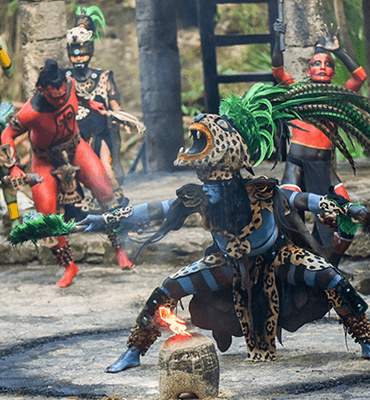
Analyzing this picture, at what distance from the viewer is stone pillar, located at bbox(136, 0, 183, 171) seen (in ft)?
30.1

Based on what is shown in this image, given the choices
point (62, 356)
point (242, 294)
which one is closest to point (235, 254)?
point (242, 294)

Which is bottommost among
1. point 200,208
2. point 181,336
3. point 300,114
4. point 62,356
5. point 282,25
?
point 62,356

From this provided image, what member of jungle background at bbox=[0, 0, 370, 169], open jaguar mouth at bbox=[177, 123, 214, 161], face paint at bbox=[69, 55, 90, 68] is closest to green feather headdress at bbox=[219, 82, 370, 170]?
open jaguar mouth at bbox=[177, 123, 214, 161]

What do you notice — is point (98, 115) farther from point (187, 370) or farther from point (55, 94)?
point (187, 370)

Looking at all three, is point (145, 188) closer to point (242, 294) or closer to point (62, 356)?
point (62, 356)

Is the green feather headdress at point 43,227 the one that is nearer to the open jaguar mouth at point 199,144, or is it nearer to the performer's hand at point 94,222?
the performer's hand at point 94,222

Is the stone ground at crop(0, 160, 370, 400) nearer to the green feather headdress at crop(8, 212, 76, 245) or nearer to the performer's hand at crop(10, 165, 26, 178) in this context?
the green feather headdress at crop(8, 212, 76, 245)

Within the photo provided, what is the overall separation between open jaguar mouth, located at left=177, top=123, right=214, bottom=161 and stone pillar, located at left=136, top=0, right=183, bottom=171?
5937 mm

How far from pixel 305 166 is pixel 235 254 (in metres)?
1.92

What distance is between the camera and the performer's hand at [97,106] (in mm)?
6258

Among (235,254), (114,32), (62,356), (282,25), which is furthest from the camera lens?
(114,32)

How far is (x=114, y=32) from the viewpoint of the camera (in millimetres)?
12773

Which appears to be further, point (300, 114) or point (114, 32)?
point (114, 32)

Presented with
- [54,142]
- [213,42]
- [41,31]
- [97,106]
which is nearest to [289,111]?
[54,142]
